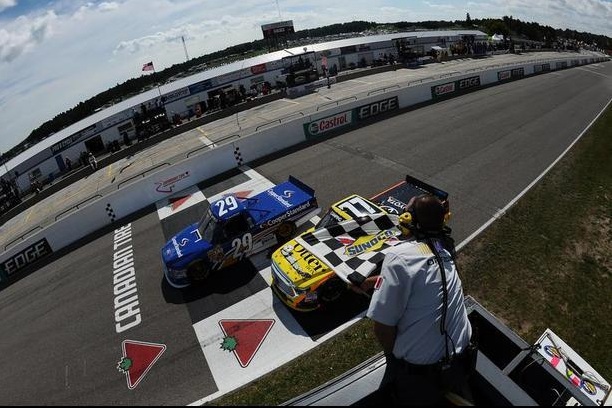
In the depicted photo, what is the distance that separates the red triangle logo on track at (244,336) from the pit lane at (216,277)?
22 cm

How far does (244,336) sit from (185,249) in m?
2.99

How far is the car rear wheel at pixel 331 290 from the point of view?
805cm

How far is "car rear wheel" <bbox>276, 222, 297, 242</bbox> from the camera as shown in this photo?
428 inches

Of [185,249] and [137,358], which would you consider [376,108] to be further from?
[137,358]

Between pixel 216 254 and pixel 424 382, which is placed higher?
pixel 424 382

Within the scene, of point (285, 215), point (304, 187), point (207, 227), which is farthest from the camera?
point (304, 187)

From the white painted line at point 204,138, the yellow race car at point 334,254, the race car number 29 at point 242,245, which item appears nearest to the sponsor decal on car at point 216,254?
the race car number 29 at point 242,245

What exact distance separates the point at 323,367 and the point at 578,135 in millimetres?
19821

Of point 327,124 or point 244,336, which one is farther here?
point 327,124

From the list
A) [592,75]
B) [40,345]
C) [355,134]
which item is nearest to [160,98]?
[355,134]

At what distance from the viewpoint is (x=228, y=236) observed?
1001 centimetres

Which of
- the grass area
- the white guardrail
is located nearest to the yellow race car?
A: the grass area

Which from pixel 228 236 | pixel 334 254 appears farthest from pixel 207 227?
pixel 334 254

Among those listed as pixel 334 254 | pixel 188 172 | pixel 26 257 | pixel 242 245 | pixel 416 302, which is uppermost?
pixel 416 302
